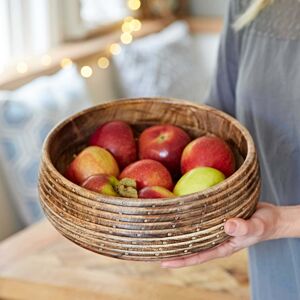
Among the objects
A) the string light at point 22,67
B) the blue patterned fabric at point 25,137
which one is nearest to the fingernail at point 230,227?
the blue patterned fabric at point 25,137

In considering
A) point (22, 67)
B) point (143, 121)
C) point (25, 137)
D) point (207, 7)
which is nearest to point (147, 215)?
point (143, 121)

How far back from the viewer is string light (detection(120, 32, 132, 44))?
2510 millimetres

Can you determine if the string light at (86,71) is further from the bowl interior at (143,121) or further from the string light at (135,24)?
the bowl interior at (143,121)

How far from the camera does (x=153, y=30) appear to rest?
272 centimetres

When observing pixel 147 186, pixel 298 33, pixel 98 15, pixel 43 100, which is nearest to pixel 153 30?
pixel 98 15

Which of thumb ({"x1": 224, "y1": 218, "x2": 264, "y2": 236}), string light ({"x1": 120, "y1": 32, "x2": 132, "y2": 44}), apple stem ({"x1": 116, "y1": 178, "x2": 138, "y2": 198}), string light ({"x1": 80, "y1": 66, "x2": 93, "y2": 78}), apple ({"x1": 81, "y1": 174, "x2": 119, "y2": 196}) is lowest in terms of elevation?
string light ({"x1": 80, "y1": 66, "x2": 93, "y2": 78})

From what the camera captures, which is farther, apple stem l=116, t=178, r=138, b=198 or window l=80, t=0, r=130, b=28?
window l=80, t=0, r=130, b=28

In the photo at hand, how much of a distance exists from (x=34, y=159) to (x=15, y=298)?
2.22 feet

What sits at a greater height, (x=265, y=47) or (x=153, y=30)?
(x=265, y=47)

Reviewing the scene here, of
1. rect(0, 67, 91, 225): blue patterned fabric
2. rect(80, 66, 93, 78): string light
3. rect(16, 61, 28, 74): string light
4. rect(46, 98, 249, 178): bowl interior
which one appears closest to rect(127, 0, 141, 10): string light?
rect(80, 66, 93, 78): string light

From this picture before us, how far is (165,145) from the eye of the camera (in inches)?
33.0

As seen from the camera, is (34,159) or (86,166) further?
(34,159)

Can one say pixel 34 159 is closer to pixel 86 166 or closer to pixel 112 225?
pixel 86 166

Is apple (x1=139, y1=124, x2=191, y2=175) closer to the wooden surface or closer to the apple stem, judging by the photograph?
the apple stem
